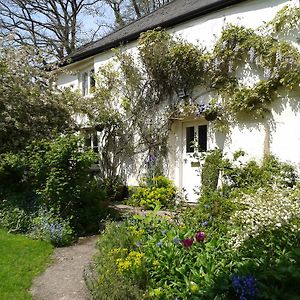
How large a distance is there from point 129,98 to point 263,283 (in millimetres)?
9124

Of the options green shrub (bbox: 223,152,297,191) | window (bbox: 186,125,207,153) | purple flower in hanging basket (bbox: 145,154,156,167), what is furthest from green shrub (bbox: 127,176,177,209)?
green shrub (bbox: 223,152,297,191)

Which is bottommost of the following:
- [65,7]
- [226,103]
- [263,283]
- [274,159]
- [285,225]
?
[263,283]

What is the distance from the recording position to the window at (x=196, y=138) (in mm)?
10180

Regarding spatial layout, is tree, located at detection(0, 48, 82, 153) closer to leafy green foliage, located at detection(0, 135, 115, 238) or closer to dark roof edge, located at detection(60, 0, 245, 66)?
leafy green foliage, located at detection(0, 135, 115, 238)

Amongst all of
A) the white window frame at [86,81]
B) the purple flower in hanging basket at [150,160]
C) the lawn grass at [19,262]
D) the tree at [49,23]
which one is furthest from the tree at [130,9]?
the lawn grass at [19,262]

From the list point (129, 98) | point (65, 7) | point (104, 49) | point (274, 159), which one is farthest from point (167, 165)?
point (65, 7)

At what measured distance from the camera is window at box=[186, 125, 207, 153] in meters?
10.2

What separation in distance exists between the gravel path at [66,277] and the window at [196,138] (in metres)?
4.70

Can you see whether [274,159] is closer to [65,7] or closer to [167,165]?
[167,165]

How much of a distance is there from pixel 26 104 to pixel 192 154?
4.81 metres

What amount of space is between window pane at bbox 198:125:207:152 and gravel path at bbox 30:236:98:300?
4712 mm

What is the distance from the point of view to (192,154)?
10.4 metres

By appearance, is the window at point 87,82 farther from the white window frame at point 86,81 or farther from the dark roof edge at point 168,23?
the dark roof edge at point 168,23

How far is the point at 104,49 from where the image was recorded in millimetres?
13086
